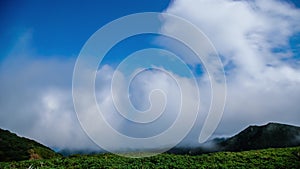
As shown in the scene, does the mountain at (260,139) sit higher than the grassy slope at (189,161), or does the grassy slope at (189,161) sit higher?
the mountain at (260,139)

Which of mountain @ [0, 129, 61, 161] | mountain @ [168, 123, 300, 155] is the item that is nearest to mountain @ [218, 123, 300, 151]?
mountain @ [168, 123, 300, 155]

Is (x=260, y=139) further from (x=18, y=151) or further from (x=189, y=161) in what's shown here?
(x=18, y=151)

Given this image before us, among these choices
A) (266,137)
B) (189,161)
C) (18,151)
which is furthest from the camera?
(266,137)

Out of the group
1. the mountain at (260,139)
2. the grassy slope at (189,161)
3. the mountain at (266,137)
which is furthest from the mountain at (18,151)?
the mountain at (266,137)

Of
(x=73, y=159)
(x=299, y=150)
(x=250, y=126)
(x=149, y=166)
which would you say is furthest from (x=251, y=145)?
(x=73, y=159)

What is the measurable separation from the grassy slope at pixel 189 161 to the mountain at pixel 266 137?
351 inches

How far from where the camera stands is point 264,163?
70.3ft

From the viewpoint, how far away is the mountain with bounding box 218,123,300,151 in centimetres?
3169

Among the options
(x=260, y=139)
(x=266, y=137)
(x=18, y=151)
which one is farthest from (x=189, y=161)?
(x=18, y=151)

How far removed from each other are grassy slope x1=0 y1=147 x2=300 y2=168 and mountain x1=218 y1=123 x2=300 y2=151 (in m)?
8.92

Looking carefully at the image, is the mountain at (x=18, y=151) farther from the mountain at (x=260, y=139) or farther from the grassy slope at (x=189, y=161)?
the mountain at (x=260, y=139)

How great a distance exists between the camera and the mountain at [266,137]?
31688mm

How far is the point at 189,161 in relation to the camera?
21.8 metres

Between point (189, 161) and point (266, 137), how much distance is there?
13.0m
